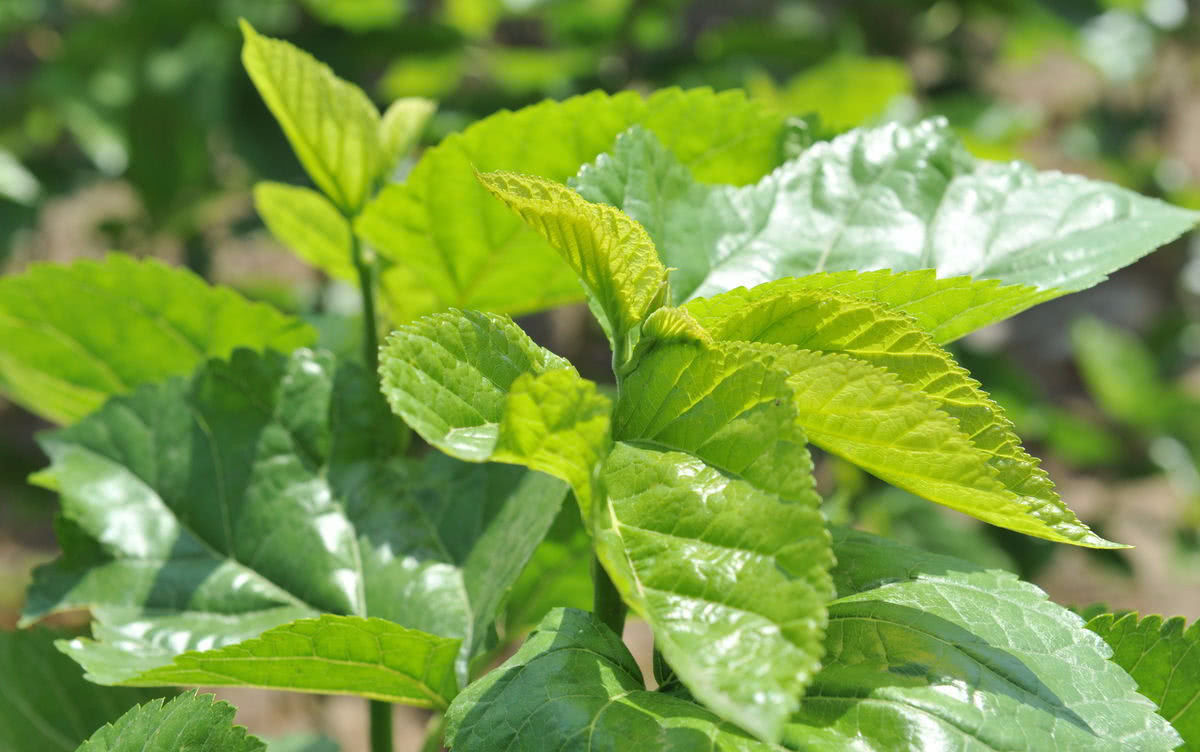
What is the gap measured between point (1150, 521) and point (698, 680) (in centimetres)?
271

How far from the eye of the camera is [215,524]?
643mm

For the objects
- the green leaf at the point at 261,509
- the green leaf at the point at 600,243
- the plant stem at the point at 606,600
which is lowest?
the green leaf at the point at 261,509

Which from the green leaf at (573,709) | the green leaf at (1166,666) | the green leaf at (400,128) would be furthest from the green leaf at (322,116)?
the green leaf at (1166,666)

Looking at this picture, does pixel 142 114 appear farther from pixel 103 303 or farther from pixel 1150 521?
pixel 1150 521

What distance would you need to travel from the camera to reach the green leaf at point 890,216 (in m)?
0.55

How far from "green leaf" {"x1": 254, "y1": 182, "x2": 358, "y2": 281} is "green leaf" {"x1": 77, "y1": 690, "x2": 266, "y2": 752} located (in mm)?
376

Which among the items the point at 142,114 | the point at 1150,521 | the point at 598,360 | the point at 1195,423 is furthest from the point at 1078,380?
the point at 142,114

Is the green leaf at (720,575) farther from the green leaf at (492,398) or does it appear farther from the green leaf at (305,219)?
the green leaf at (305,219)

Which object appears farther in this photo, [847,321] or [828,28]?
[828,28]

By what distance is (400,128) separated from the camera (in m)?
0.68

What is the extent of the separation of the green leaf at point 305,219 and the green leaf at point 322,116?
100 mm

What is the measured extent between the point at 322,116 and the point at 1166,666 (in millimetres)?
549

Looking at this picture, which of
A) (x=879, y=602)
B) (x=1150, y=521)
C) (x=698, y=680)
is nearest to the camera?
(x=698, y=680)

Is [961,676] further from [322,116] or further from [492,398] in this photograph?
[322,116]
